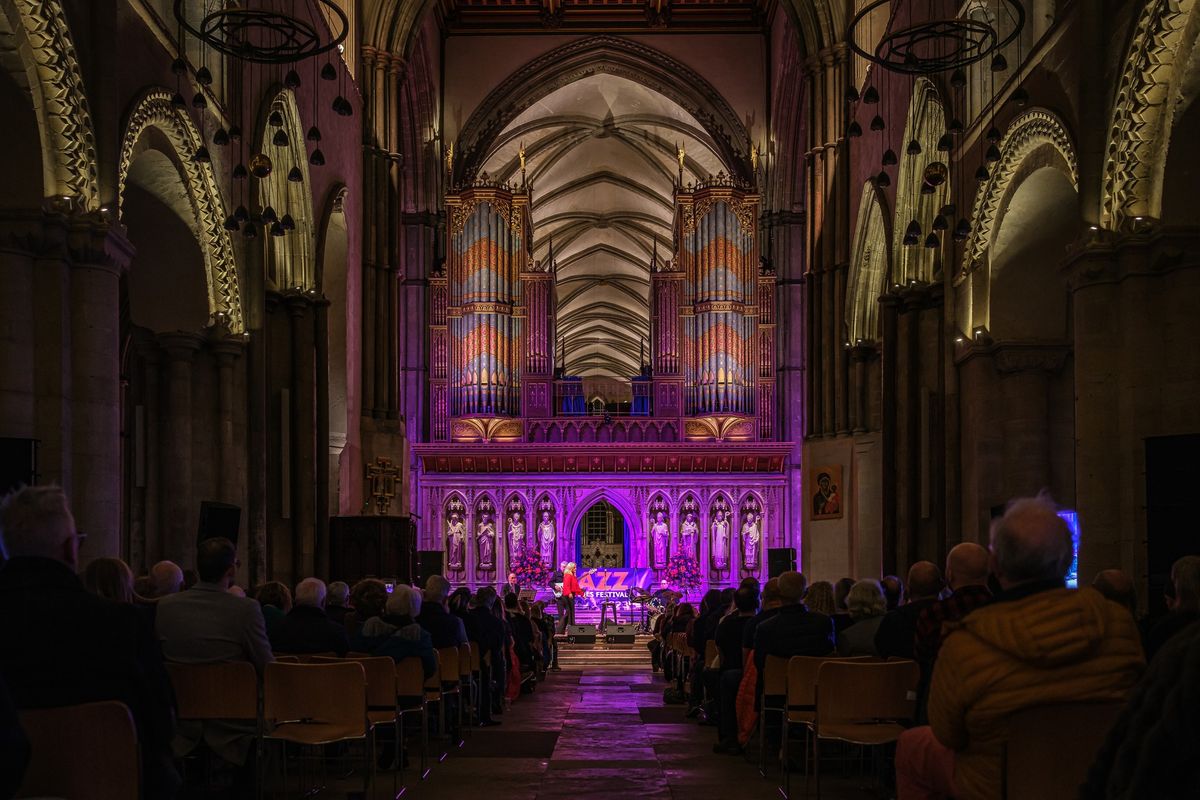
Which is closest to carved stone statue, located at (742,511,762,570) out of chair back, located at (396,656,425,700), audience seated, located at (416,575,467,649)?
audience seated, located at (416,575,467,649)

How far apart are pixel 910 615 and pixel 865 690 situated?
0.60 metres

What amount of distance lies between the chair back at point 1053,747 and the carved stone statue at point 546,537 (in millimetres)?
23838

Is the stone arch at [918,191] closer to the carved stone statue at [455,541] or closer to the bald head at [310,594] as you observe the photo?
the bald head at [310,594]

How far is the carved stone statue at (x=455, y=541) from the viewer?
88.8ft

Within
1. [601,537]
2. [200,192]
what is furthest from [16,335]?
[601,537]

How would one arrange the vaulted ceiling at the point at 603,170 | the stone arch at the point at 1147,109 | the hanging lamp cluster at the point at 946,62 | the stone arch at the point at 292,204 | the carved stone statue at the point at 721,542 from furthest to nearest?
the vaulted ceiling at the point at 603,170, the carved stone statue at the point at 721,542, the stone arch at the point at 292,204, the hanging lamp cluster at the point at 946,62, the stone arch at the point at 1147,109

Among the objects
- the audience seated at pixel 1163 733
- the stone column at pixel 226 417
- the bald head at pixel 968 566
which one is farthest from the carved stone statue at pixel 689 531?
the audience seated at pixel 1163 733

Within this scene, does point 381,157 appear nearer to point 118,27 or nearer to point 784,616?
point 118,27

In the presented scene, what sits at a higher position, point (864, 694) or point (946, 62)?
point (946, 62)

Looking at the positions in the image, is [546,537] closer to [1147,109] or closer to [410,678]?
[1147,109]

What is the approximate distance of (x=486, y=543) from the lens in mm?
27203

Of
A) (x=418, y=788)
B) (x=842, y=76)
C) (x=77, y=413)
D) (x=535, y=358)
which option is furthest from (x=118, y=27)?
(x=535, y=358)

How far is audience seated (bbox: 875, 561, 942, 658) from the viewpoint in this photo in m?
6.69

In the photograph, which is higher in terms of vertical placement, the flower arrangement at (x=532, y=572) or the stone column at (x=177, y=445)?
the stone column at (x=177, y=445)
